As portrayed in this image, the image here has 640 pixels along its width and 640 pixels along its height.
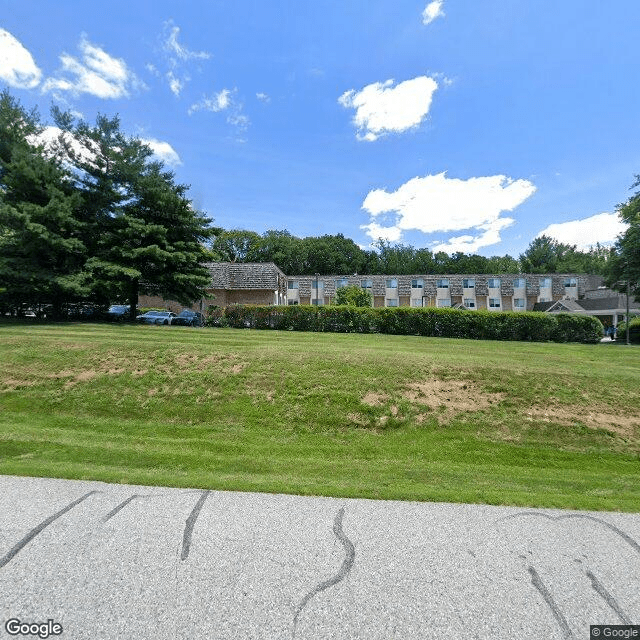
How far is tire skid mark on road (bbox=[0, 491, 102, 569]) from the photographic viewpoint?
2.89m

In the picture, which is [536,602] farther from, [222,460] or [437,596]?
[222,460]

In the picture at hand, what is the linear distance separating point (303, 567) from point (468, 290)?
55.6m

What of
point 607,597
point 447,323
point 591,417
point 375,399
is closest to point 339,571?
point 607,597

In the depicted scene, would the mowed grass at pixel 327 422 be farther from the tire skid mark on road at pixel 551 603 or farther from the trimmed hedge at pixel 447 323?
the trimmed hedge at pixel 447 323

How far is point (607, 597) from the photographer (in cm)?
265

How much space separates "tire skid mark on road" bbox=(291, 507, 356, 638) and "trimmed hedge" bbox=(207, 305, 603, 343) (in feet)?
52.2

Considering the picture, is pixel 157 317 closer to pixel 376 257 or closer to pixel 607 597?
pixel 607 597

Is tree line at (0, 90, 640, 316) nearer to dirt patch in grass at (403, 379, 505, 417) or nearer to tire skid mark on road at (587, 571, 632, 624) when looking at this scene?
dirt patch in grass at (403, 379, 505, 417)

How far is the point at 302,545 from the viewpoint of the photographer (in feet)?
10.5

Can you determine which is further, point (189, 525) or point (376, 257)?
point (376, 257)

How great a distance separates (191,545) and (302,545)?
1.00m

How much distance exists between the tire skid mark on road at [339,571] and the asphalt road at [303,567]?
0.5 inches

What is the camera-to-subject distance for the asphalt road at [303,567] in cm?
236

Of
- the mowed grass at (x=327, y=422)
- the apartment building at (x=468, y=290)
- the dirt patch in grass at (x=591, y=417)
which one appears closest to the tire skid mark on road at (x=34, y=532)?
the mowed grass at (x=327, y=422)
